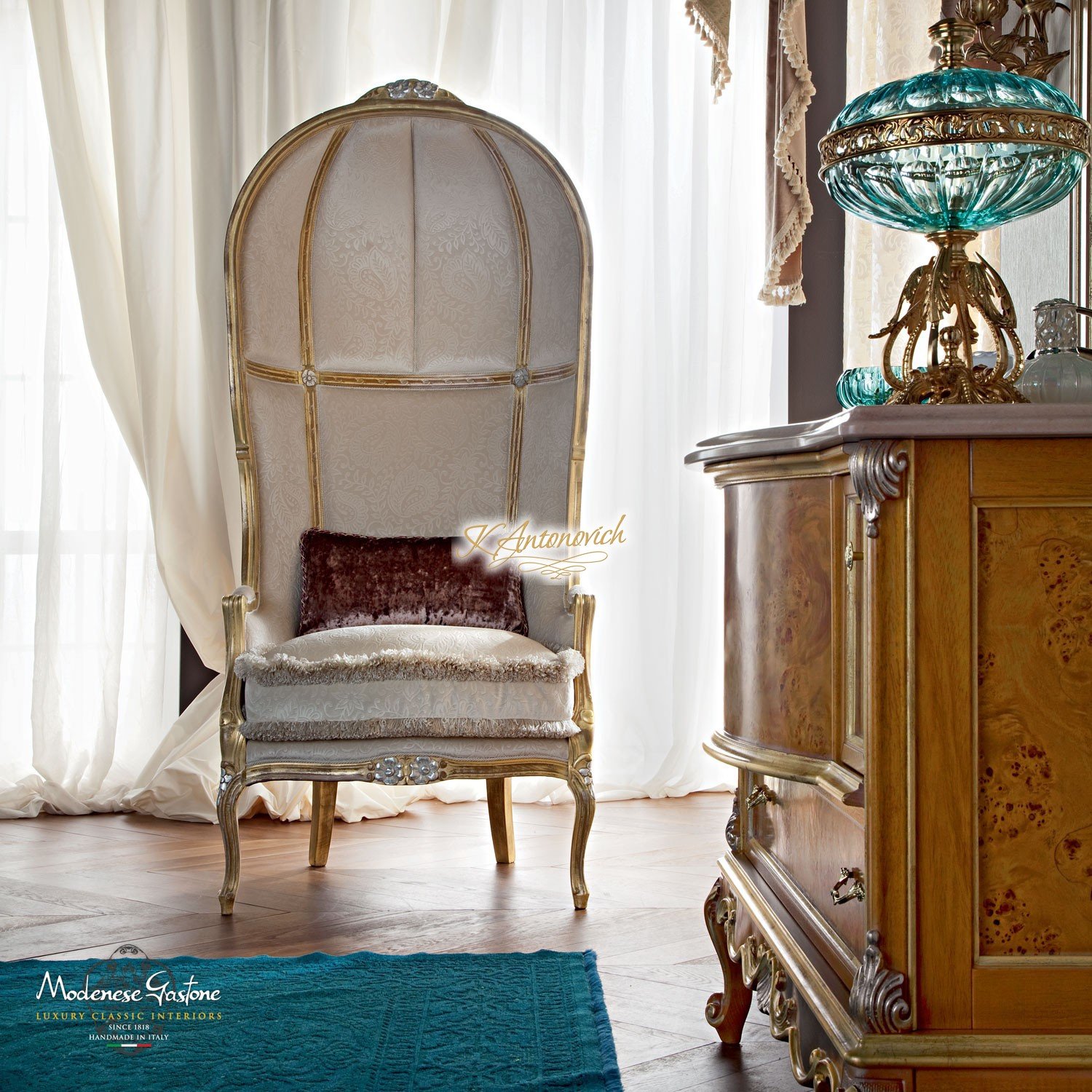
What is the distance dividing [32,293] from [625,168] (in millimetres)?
1933

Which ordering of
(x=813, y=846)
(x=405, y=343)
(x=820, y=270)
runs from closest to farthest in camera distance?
1. (x=813, y=846)
2. (x=405, y=343)
3. (x=820, y=270)

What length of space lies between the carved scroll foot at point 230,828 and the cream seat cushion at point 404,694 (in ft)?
0.37

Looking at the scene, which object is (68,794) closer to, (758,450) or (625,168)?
(625,168)

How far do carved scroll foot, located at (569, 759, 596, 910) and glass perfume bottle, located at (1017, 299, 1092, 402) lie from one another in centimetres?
148

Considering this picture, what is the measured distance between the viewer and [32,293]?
3746mm

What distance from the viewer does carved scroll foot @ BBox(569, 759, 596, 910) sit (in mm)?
2561

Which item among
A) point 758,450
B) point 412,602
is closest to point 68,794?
point 412,602

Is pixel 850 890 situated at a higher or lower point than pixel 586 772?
higher

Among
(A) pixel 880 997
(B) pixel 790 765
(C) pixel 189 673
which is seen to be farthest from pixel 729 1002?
(C) pixel 189 673

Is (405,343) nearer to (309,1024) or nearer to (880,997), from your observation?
(309,1024)

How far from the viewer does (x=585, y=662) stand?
2688 mm

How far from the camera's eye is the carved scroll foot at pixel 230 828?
255cm

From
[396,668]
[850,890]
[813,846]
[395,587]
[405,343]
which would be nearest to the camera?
[850,890]

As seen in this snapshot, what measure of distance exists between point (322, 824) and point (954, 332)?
214 centimetres
